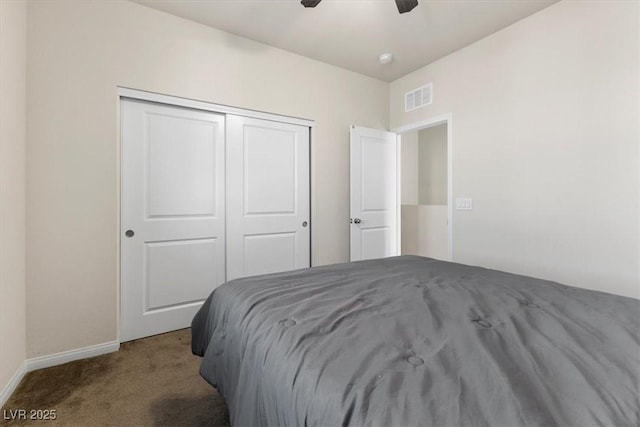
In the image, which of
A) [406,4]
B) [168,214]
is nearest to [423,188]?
[406,4]

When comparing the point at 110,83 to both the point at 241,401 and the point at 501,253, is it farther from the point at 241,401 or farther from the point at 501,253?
the point at 501,253

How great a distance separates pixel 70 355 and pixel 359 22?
3.53 meters

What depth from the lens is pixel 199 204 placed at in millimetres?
2678

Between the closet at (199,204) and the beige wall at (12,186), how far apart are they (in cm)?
58

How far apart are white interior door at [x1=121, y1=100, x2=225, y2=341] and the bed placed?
1.33m

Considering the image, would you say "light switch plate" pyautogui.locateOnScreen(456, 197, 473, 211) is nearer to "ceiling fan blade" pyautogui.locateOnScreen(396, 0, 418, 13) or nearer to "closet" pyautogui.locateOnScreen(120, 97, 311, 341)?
"closet" pyautogui.locateOnScreen(120, 97, 311, 341)

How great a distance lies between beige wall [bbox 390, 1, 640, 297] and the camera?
2.01 meters

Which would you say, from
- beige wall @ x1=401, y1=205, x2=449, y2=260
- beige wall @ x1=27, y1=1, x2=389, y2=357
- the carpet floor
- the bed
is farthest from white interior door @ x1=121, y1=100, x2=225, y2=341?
beige wall @ x1=401, y1=205, x2=449, y2=260

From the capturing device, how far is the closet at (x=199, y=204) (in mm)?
2406

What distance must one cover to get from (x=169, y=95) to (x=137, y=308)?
1837 millimetres

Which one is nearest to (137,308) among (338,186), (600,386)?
(338,186)

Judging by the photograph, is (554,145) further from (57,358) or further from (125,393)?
(57,358)

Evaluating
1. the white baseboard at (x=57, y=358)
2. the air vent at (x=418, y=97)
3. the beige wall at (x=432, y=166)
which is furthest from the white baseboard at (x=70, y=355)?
the beige wall at (x=432, y=166)

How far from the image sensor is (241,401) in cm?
95
